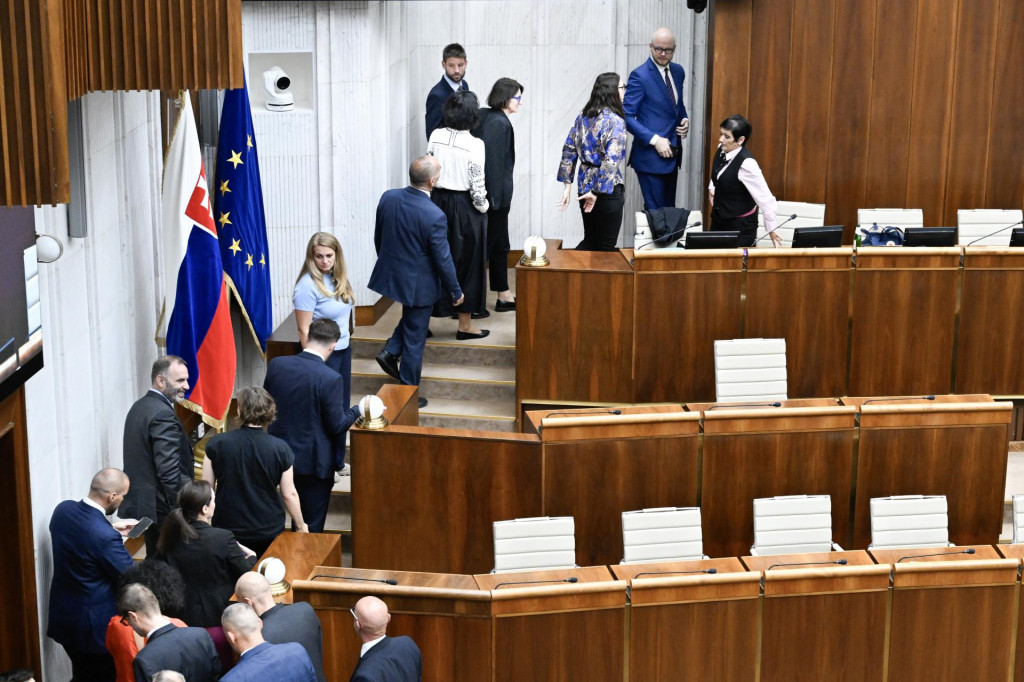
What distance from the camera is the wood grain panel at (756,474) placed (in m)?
6.55

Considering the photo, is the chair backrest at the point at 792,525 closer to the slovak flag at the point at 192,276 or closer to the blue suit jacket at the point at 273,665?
the blue suit jacket at the point at 273,665

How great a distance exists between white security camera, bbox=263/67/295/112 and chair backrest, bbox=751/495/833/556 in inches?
151

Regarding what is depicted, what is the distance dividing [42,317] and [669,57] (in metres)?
4.63

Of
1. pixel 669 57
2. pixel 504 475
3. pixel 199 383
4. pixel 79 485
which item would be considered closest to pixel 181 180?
pixel 199 383

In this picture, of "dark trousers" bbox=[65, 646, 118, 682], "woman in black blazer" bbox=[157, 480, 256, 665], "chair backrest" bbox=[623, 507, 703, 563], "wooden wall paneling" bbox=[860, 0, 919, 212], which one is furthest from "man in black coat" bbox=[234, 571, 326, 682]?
"wooden wall paneling" bbox=[860, 0, 919, 212]

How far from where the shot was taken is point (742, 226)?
7848 mm

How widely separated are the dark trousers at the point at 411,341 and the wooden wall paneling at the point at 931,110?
3.60 m

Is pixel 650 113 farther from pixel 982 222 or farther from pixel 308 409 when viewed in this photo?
pixel 308 409

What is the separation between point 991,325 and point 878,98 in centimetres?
196

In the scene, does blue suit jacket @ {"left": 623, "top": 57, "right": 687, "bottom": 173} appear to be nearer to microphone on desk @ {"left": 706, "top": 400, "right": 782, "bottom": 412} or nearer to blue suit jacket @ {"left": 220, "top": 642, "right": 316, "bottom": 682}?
Result: microphone on desk @ {"left": 706, "top": 400, "right": 782, "bottom": 412}

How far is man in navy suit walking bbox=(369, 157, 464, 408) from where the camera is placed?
7.20 m

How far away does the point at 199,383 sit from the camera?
21.6ft

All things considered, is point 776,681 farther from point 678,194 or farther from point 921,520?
point 678,194

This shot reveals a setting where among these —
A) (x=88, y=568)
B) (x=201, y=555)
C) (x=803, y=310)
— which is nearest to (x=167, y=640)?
(x=201, y=555)
